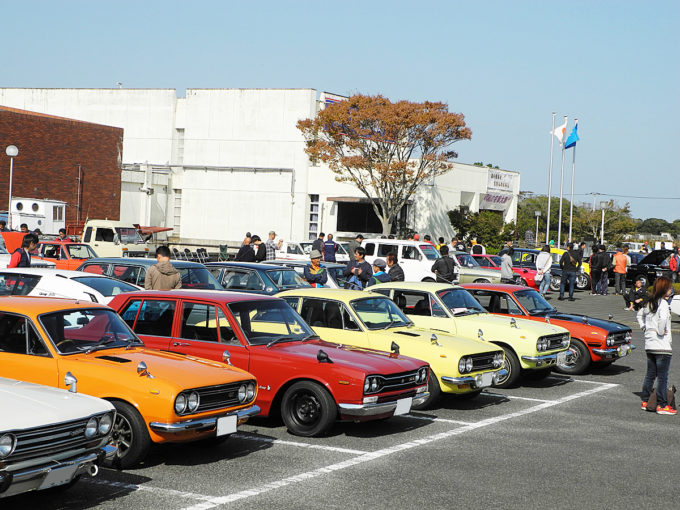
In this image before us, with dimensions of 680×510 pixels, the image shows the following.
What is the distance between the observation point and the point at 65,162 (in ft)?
157

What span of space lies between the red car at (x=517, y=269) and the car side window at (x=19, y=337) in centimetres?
2290

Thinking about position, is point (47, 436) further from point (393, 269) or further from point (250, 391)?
point (393, 269)

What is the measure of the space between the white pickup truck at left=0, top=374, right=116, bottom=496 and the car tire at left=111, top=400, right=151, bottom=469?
2.41ft

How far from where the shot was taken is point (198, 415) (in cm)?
727

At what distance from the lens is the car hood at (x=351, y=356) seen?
28.8ft

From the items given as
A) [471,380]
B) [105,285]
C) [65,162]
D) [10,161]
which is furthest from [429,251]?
[65,162]

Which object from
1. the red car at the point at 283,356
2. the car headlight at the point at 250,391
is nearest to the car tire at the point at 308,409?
the red car at the point at 283,356

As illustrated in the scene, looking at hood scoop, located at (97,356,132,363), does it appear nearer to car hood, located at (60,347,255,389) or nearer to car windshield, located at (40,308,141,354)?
car hood, located at (60,347,255,389)

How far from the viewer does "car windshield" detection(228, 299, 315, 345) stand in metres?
9.30

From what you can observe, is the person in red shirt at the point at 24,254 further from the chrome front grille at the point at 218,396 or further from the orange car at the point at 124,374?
the chrome front grille at the point at 218,396

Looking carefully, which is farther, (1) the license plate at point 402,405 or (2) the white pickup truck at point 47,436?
(1) the license plate at point 402,405

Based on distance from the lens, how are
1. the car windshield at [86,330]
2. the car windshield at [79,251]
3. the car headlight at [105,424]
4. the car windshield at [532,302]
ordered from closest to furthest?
1. the car headlight at [105,424]
2. the car windshield at [86,330]
3. the car windshield at [532,302]
4. the car windshield at [79,251]

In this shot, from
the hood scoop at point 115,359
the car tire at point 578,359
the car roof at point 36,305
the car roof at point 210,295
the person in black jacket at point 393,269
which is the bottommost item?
the car tire at point 578,359

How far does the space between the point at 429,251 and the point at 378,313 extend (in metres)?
17.0
